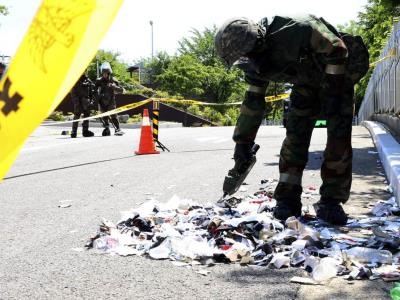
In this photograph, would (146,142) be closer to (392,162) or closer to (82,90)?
(392,162)

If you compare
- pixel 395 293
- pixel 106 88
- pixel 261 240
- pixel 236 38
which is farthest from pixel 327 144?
pixel 106 88

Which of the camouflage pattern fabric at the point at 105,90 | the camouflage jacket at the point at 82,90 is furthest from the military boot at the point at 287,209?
the camouflage pattern fabric at the point at 105,90

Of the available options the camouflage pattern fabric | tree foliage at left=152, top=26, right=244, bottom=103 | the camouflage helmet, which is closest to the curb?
the camouflage helmet

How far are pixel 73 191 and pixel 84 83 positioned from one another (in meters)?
9.99

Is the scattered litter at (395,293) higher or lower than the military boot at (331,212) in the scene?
lower

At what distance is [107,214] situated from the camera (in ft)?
16.9

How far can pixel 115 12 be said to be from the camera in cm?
131

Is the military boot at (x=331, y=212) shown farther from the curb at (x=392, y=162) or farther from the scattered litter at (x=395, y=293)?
the scattered litter at (x=395, y=293)

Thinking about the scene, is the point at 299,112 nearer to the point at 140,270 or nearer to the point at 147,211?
the point at 147,211

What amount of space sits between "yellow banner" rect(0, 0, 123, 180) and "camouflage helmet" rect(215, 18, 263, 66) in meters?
2.63

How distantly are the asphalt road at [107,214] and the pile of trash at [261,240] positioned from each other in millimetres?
150

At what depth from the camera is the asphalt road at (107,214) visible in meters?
3.13

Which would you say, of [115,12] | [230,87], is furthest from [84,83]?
[230,87]

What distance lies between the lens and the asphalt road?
3131 millimetres
